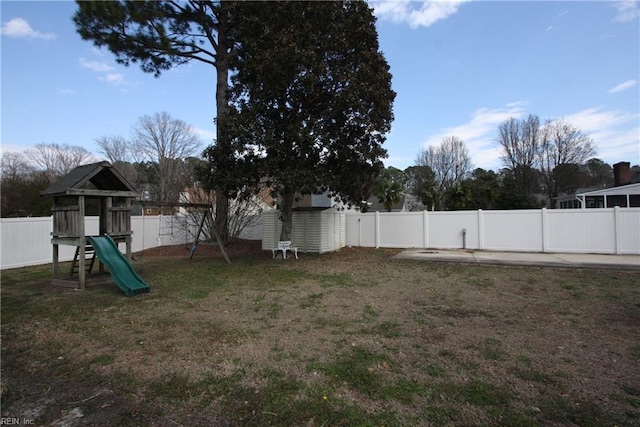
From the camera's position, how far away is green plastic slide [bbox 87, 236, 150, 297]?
6.68 meters

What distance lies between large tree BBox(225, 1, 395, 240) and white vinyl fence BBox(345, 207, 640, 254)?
487cm

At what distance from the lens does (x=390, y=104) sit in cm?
1067

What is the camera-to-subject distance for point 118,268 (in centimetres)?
711

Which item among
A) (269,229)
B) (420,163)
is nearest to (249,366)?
(269,229)

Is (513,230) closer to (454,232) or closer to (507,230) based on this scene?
(507,230)

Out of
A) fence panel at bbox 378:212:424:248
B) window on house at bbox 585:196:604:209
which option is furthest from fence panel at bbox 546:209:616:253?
window on house at bbox 585:196:604:209

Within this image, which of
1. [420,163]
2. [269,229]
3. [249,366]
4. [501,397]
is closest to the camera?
[501,397]

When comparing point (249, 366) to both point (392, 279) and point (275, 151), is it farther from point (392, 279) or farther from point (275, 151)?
point (275, 151)

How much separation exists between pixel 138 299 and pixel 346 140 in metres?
7.04

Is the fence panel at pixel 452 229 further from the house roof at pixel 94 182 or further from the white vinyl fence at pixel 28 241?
the white vinyl fence at pixel 28 241

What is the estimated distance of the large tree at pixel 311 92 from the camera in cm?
946

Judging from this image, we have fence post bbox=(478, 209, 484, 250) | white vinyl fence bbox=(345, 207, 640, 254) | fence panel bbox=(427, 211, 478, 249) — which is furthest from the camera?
fence panel bbox=(427, 211, 478, 249)

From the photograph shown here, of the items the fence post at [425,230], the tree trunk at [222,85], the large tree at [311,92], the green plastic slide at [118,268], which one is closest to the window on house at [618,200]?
the fence post at [425,230]

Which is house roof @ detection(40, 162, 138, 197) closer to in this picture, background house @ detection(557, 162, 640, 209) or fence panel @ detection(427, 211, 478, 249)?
fence panel @ detection(427, 211, 478, 249)
